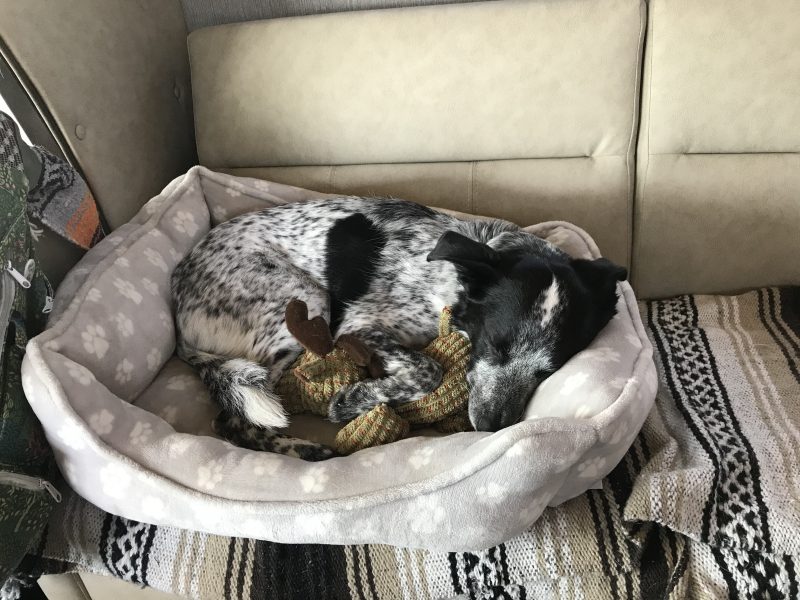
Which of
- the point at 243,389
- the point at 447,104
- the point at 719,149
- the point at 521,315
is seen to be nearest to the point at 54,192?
the point at 243,389

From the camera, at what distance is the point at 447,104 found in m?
2.06

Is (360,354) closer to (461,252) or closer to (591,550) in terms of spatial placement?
(461,252)

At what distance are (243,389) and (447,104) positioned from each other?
4.02 ft

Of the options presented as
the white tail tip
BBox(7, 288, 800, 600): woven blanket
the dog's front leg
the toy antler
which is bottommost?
BBox(7, 288, 800, 600): woven blanket

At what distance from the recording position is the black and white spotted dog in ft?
5.24

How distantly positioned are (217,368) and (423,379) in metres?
0.61

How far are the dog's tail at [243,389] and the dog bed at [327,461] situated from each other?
0.13 m

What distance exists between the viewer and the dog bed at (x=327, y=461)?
1214 mm

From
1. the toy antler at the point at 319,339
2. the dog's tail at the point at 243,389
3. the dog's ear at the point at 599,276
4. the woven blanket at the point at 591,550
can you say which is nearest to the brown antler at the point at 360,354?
the toy antler at the point at 319,339

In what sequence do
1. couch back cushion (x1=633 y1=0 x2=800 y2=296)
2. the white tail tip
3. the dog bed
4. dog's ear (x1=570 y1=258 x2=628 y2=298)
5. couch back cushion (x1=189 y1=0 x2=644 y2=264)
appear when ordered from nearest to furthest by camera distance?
the dog bed, the white tail tip, dog's ear (x1=570 y1=258 x2=628 y2=298), couch back cushion (x1=633 y1=0 x2=800 y2=296), couch back cushion (x1=189 y1=0 x2=644 y2=264)

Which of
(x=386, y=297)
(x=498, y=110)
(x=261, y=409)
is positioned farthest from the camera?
(x=498, y=110)

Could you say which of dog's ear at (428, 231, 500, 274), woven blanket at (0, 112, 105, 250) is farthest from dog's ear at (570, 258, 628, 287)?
woven blanket at (0, 112, 105, 250)

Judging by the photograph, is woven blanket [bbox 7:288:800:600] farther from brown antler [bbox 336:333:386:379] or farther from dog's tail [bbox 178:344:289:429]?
brown antler [bbox 336:333:386:379]

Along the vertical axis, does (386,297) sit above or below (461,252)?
below
